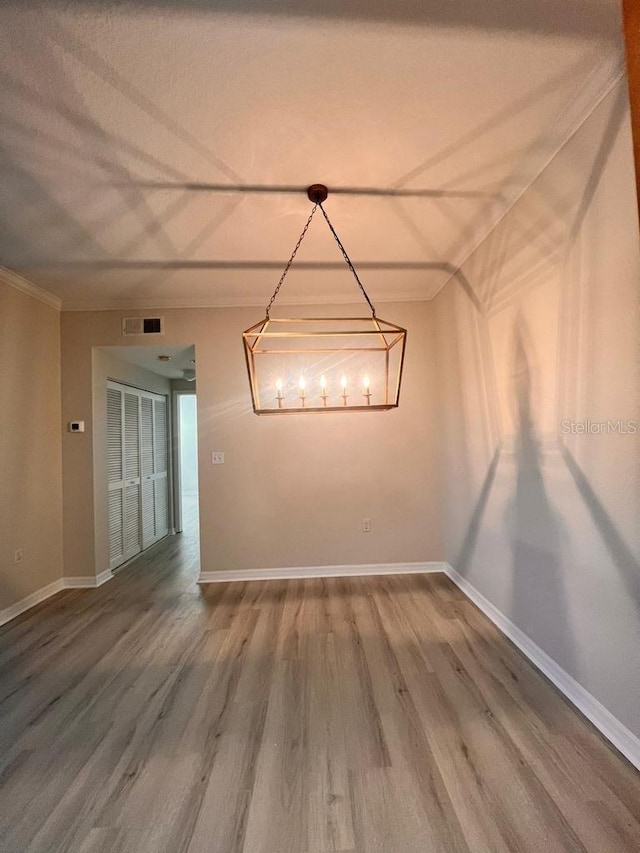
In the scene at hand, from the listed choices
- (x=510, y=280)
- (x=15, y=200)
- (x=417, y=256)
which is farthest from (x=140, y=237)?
(x=510, y=280)

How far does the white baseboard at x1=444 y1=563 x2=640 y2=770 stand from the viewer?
1607 mm

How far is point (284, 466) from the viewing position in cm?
381

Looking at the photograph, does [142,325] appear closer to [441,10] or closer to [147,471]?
[147,471]

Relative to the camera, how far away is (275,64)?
1458 mm

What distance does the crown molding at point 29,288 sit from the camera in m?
3.09

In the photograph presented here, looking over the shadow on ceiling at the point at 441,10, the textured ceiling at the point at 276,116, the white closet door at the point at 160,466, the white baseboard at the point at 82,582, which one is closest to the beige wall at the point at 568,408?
the textured ceiling at the point at 276,116

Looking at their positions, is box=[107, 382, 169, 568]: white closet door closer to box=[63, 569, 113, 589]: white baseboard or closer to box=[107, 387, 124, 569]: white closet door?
box=[107, 387, 124, 569]: white closet door

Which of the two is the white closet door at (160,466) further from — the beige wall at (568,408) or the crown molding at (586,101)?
the crown molding at (586,101)

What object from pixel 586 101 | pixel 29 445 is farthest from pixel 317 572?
pixel 586 101

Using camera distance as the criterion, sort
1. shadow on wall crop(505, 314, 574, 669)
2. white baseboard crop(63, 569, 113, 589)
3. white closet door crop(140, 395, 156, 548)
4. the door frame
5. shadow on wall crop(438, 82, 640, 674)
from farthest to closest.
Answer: the door frame, white closet door crop(140, 395, 156, 548), white baseboard crop(63, 569, 113, 589), shadow on wall crop(505, 314, 574, 669), shadow on wall crop(438, 82, 640, 674)

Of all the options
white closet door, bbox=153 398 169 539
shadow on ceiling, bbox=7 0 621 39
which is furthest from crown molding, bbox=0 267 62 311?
shadow on ceiling, bbox=7 0 621 39

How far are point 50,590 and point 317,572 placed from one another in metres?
2.38

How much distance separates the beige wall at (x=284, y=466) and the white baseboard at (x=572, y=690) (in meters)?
1.15

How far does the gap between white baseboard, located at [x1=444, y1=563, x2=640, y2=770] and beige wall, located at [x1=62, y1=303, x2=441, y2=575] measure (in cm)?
115
